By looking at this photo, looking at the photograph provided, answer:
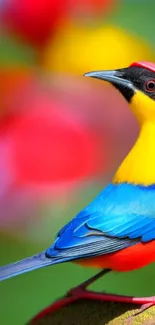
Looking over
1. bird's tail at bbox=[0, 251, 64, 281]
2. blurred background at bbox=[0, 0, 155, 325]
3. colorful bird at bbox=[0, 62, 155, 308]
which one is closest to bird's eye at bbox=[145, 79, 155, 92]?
colorful bird at bbox=[0, 62, 155, 308]

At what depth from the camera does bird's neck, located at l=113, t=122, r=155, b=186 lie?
32.5 inches

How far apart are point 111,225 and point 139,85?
14 cm

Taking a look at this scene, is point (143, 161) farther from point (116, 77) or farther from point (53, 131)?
point (53, 131)

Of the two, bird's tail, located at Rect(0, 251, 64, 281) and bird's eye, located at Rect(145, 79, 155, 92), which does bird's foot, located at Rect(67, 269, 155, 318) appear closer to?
bird's tail, located at Rect(0, 251, 64, 281)

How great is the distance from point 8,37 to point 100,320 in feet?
5.48

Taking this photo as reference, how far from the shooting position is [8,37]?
2412mm

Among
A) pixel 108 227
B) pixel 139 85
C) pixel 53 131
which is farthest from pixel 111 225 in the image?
pixel 53 131

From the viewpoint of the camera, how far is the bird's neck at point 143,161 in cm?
83

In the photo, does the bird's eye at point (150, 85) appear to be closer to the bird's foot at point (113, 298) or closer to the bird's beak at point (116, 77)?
the bird's beak at point (116, 77)

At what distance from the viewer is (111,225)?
0.83m

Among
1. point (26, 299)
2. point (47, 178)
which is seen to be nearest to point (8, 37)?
point (47, 178)

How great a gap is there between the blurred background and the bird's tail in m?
0.76

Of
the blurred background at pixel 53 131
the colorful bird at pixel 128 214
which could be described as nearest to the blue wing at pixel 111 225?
the colorful bird at pixel 128 214

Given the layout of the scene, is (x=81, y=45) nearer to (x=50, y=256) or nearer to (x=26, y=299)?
(x=26, y=299)
